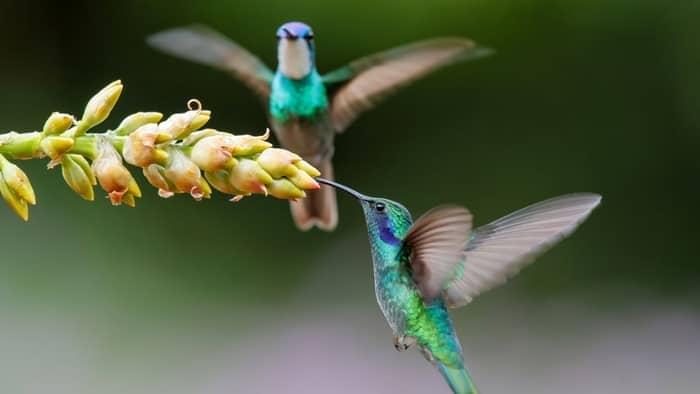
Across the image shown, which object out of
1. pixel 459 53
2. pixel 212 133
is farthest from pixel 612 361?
pixel 212 133

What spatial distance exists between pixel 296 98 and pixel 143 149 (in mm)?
1452

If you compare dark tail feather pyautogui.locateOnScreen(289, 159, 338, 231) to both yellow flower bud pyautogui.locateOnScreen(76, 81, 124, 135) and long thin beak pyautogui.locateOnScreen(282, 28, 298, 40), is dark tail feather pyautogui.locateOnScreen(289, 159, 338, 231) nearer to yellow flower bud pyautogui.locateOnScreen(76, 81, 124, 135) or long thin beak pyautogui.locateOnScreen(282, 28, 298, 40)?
long thin beak pyautogui.locateOnScreen(282, 28, 298, 40)

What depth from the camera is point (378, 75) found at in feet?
10.5

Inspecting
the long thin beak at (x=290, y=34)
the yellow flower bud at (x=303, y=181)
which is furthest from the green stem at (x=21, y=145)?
the long thin beak at (x=290, y=34)

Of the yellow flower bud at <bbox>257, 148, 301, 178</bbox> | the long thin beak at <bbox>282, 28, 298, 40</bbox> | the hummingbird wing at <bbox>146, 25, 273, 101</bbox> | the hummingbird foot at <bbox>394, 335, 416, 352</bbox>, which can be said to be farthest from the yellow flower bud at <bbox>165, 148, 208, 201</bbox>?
the hummingbird wing at <bbox>146, 25, 273, 101</bbox>

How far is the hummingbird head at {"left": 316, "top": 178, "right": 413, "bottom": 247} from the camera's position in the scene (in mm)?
2195

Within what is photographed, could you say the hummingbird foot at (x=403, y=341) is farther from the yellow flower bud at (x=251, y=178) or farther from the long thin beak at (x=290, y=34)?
the long thin beak at (x=290, y=34)

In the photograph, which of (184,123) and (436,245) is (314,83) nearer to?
(436,245)

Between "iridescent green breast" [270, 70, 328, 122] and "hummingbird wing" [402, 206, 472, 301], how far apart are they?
0.98 meters

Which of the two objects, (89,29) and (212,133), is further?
(89,29)

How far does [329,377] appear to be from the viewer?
20.1 ft

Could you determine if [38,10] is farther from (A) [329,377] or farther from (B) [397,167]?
(A) [329,377]

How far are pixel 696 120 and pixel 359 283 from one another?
9.33ft

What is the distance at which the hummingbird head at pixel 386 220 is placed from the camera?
2195 mm
